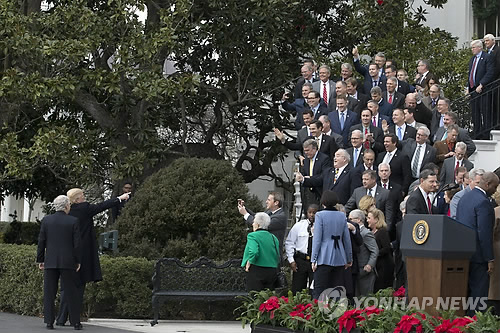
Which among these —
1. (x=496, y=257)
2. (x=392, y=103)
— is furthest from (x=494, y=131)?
(x=496, y=257)

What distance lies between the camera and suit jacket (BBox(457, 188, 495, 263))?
12.8 meters

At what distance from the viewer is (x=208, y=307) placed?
18.2m

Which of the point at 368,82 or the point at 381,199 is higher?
the point at 368,82

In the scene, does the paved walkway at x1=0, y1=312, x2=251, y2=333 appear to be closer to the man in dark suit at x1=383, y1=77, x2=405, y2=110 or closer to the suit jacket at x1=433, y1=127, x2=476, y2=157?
the suit jacket at x1=433, y1=127, x2=476, y2=157

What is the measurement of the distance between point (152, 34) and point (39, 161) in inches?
137

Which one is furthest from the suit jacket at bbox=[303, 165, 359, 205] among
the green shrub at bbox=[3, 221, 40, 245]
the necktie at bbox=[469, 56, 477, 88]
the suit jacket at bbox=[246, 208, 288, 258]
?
the green shrub at bbox=[3, 221, 40, 245]

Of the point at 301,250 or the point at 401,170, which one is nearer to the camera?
the point at 301,250

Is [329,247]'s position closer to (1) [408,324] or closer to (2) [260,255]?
(2) [260,255]

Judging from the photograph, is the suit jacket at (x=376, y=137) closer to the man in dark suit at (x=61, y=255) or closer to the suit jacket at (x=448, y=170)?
the suit jacket at (x=448, y=170)

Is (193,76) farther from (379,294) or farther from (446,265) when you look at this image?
(446,265)

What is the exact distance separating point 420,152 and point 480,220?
5.03 meters

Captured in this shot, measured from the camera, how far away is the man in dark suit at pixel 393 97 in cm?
1975

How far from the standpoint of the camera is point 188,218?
19.1 meters

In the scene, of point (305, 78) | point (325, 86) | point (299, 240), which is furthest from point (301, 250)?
point (305, 78)
